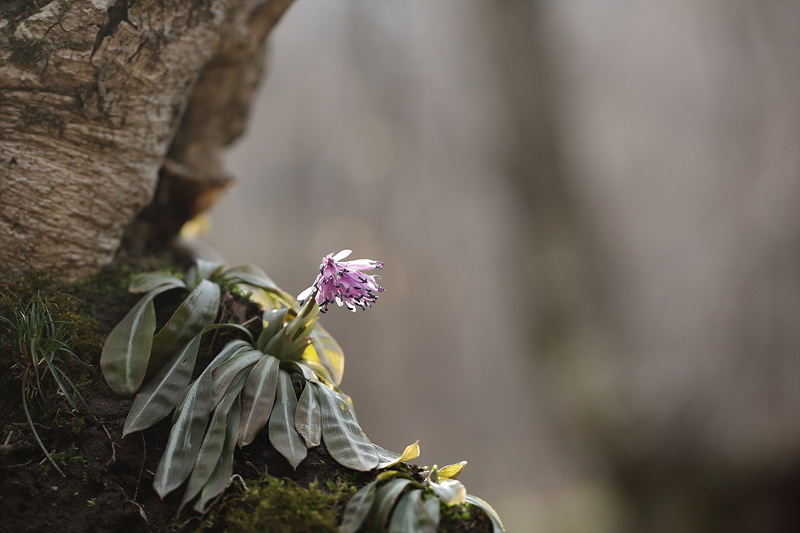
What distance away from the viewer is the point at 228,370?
146 centimetres

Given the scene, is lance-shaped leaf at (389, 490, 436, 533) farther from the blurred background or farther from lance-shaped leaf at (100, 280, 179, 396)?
the blurred background

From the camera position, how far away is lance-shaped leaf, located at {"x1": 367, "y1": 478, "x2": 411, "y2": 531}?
1172 mm

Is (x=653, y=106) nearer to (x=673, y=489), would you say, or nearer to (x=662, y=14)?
(x=662, y=14)

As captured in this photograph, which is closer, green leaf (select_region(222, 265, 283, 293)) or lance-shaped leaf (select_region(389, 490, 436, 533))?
lance-shaped leaf (select_region(389, 490, 436, 533))

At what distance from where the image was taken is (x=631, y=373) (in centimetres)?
515

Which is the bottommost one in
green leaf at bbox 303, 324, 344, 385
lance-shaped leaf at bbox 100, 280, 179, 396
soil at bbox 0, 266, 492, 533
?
soil at bbox 0, 266, 492, 533

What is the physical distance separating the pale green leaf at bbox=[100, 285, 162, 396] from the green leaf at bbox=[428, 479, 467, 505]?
0.90 m

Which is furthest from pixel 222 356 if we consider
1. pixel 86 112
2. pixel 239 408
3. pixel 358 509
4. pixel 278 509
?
pixel 86 112

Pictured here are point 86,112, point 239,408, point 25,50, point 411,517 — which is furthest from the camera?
point 86,112

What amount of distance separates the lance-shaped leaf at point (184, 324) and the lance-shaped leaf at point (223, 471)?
336 mm

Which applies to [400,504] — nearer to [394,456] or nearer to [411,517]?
[411,517]

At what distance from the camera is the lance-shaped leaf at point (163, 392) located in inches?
52.9

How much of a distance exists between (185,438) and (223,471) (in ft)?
0.47

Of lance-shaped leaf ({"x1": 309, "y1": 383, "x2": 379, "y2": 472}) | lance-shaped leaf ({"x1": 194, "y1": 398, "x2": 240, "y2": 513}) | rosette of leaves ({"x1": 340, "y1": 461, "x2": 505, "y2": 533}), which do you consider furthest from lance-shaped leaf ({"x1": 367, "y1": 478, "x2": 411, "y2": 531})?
lance-shaped leaf ({"x1": 194, "y1": 398, "x2": 240, "y2": 513})
